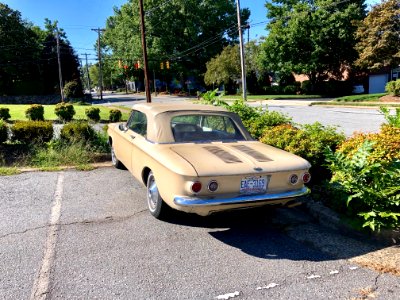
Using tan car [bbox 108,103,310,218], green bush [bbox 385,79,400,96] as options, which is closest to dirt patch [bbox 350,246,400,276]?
tan car [bbox 108,103,310,218]

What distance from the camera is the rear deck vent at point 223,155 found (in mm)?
4145

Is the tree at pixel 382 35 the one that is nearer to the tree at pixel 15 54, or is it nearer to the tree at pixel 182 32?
the tree at pixel 182 32

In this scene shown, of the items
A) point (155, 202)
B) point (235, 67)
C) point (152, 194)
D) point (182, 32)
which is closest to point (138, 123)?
point (152, 194)

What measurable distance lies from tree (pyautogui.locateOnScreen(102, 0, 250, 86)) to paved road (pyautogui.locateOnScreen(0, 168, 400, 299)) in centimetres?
5236

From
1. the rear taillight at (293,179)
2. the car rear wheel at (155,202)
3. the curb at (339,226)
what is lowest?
the curb at (339,226)

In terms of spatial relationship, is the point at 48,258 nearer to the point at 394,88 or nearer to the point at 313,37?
the point at 394,88

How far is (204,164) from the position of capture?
156 inches

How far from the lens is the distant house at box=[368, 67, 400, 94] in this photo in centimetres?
3781

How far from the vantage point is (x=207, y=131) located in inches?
204

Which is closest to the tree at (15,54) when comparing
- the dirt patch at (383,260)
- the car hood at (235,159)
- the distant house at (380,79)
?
the distant house at (380,79)

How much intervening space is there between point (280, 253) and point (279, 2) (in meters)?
41.0

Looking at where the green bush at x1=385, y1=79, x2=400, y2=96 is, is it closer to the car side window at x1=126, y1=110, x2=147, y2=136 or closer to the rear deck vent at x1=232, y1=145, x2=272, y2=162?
the car side window at x1=126, y1=110, x2=147, y2=136

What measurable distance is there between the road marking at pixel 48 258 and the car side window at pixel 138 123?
4.99 feet

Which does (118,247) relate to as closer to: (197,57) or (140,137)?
(140,137)
